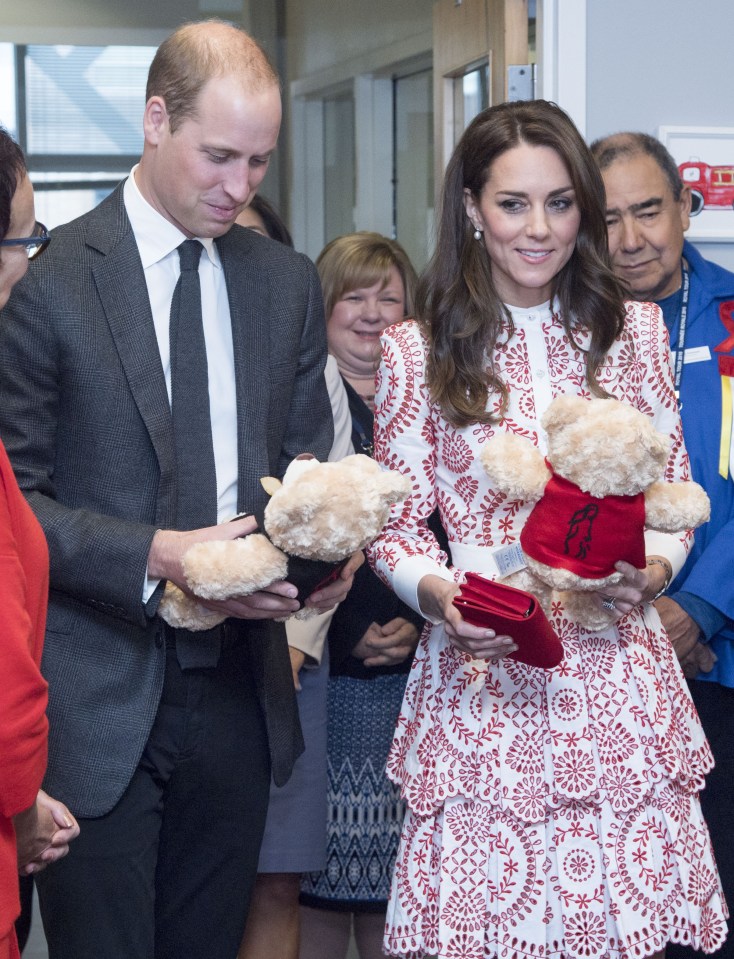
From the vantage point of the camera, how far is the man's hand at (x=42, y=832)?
1463 millimetres

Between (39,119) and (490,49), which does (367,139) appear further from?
(490,49)

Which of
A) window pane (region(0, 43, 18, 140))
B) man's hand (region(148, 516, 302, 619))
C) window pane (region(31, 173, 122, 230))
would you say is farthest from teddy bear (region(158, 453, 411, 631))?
window pane (region(0, 43, 18, 140))

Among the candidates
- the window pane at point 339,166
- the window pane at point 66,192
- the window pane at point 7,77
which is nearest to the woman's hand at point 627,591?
the window pane at point 339,166

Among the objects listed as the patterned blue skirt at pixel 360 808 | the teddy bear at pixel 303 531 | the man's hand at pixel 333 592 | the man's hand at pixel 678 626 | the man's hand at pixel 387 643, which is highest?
the teddy bear at pixel 303 531

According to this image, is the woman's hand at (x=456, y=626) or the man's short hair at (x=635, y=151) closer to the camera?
the woman's hand at (x=456, y=626)

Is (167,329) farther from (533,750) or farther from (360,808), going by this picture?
(360,808)

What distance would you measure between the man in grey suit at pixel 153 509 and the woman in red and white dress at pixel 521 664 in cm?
23

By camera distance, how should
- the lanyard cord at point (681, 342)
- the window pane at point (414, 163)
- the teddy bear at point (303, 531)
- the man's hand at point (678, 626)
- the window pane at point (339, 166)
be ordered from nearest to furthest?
the teddy bear at point (303, 531)
the man's hand at point (678, 626)
the lanyard cord at point (681, 342)
the window pane at point (414, 163)
the window pane at point (339, 166)

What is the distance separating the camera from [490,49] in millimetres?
2949

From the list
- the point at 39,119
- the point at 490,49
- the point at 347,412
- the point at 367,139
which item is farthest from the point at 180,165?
the point at 39,119

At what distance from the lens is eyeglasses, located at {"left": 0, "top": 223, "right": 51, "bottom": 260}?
141 cm

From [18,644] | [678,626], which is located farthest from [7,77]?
[18,644]

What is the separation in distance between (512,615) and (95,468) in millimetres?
635

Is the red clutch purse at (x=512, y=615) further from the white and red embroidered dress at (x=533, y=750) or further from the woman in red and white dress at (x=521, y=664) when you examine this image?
the white and red embroidered dress at (x=533, y=750)
